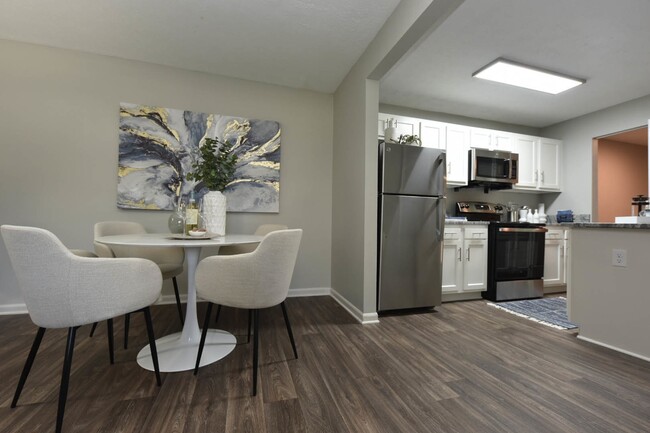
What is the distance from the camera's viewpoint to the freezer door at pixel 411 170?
258 centimetres

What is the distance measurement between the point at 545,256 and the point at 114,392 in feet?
14.4

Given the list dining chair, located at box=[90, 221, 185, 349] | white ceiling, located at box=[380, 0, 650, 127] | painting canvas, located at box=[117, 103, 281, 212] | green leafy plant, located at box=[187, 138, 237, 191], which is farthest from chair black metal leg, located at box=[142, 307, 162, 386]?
white ceiling, located at box=[380, 0, 650, 127]

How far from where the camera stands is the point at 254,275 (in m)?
1.39

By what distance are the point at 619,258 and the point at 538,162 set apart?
2.57 metres

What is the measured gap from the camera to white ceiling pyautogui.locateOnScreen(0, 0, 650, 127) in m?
2.02

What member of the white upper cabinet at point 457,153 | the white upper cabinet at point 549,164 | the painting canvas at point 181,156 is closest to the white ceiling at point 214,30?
the painting canvas at point 181,156

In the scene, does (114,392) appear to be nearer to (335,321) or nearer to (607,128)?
(335,321)

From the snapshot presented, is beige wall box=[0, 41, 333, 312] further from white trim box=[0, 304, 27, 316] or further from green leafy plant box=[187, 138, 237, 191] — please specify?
green leafy plant box=[187, 138, 237, 191]

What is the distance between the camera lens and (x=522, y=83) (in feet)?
9.94

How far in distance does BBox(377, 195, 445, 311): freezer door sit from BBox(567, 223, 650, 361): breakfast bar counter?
1.04 m

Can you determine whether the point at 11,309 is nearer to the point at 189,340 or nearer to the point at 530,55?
the point at 189,340

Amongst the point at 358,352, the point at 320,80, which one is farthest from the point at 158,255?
the point at 320,80

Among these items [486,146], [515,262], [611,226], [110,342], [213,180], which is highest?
[486,146]

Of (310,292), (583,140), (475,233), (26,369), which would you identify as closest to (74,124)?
(26,369)
